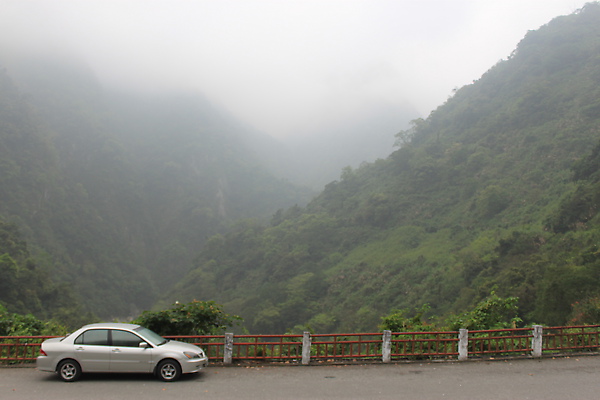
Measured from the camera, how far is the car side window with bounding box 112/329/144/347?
744 centimetres

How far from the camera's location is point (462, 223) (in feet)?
136

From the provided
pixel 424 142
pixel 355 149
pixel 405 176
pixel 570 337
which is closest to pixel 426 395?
pixel 570 337

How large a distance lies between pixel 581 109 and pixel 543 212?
1938 cm

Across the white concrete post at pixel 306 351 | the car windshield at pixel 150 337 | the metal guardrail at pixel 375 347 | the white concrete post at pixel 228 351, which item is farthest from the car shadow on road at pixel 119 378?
the white concrete post at pixel 306 351

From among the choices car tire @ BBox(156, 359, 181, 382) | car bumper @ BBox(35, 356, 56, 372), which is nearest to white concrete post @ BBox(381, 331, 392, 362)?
car tire @ BBox(156, 359, 181, 382)

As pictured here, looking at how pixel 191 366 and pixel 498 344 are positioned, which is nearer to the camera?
pixel 191 366

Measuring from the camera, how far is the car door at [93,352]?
291 inches

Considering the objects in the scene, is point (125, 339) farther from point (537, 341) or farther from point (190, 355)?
point (537, 341)

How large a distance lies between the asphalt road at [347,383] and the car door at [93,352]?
0.30 meters

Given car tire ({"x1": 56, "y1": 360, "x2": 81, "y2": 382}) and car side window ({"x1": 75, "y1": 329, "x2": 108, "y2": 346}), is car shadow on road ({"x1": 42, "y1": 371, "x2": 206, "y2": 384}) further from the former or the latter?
car side window ({"x1": 75, "y1": 329, "x2": 108, "y2": 346})

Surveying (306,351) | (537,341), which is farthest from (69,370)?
(537,341)

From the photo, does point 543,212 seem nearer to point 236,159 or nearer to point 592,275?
point 592,275

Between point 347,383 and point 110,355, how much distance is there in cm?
431

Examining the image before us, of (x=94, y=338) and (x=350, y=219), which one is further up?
(x=350, y=219)
